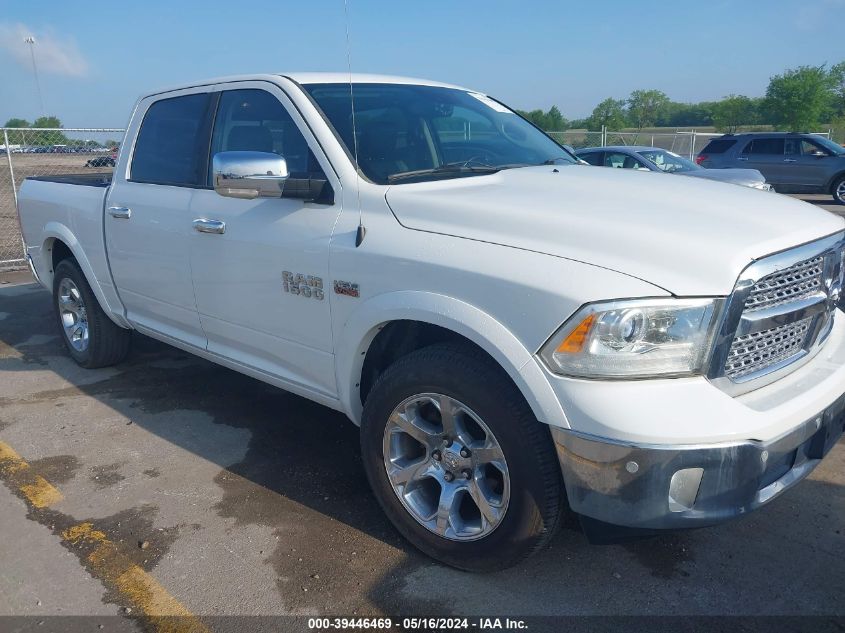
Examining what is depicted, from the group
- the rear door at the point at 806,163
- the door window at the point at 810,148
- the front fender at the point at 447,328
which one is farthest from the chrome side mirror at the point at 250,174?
the door window at the point at 810,148

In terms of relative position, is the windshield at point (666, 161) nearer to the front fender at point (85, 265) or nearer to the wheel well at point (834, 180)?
the wheel well at point (834, 180)

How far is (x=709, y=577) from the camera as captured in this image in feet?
9.18

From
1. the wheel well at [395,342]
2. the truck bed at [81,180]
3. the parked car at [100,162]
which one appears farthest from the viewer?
the parked car at [100,162]

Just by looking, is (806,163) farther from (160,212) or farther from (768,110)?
(768,110)

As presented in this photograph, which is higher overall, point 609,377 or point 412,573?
point 609,377

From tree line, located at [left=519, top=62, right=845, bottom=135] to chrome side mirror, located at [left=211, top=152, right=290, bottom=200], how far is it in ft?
79.3

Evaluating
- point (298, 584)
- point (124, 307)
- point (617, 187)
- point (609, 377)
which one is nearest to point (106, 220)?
point (124, 307)

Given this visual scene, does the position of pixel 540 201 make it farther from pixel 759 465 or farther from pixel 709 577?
pixel 709 577

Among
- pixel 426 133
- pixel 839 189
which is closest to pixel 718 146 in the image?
pixel 839 189

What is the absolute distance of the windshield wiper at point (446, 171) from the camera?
318cm

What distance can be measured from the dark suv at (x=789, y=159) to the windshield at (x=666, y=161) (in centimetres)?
567

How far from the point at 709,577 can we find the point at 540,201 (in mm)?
1621

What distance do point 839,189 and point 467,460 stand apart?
17299mm

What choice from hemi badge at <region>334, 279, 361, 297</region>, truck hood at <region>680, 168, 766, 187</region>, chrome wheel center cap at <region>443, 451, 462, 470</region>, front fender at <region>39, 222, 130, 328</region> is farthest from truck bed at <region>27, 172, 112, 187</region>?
truck hood at <region>680, 168, 766, 187</region>
